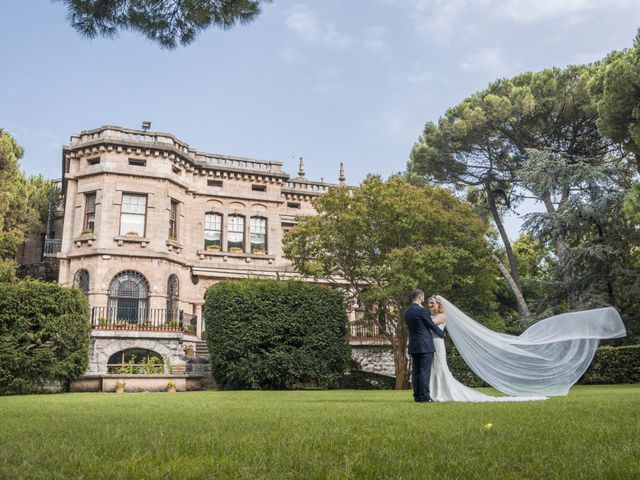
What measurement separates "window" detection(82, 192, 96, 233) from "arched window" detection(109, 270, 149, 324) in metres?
3.25

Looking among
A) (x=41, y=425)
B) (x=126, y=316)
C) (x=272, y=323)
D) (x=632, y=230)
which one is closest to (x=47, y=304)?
(x=272, y=323)

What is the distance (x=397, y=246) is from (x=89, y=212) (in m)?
16.7

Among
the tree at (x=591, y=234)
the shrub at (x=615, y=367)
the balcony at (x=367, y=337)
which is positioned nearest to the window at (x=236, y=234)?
the balcony at (x=367, y=337)

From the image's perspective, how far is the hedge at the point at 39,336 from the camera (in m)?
17.4

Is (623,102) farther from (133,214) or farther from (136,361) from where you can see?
(133,214)

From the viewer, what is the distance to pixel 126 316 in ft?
94.2

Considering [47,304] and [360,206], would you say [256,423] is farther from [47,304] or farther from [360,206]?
[360,206]

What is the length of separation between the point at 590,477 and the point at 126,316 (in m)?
27.8

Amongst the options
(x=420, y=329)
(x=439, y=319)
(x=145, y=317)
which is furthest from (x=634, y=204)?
(x=145, y=317)

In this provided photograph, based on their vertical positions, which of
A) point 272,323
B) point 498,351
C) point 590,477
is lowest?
point 590,477

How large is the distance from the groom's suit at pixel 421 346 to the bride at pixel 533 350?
933mm

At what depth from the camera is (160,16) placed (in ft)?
26.3

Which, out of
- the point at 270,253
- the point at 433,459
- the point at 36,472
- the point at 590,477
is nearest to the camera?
the point at 590,477

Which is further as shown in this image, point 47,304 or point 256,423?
point 47,304
